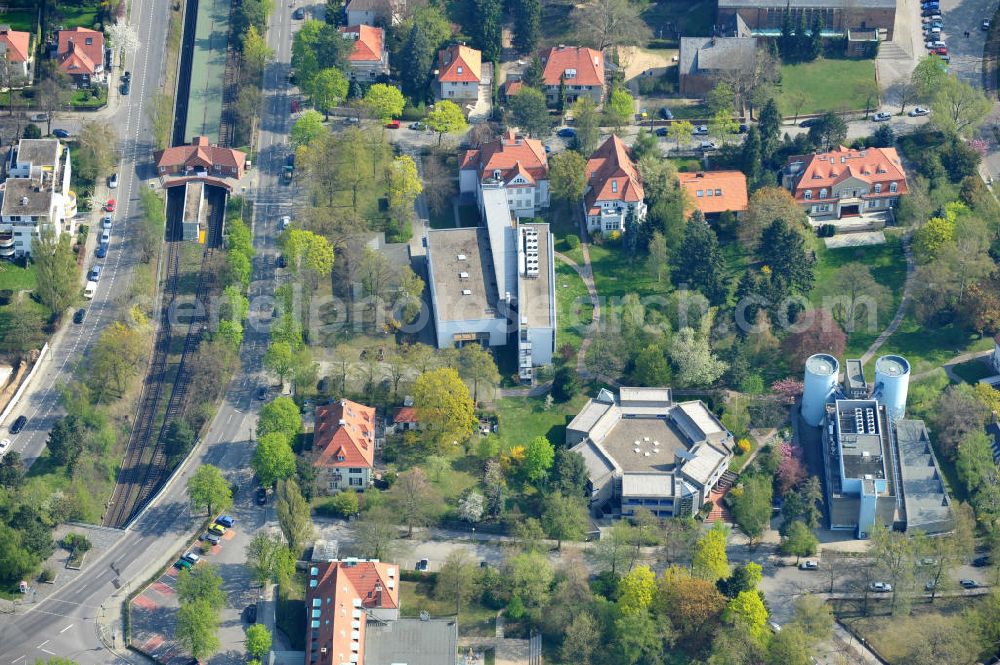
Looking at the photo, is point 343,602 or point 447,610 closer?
point 343,602

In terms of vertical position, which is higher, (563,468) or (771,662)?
(563,468)

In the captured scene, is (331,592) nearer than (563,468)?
Yes

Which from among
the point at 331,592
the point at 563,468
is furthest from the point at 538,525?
the point at 331,592

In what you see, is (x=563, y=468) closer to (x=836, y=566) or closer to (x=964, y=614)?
(x=836, y=566)

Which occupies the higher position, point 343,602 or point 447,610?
point 343,602
